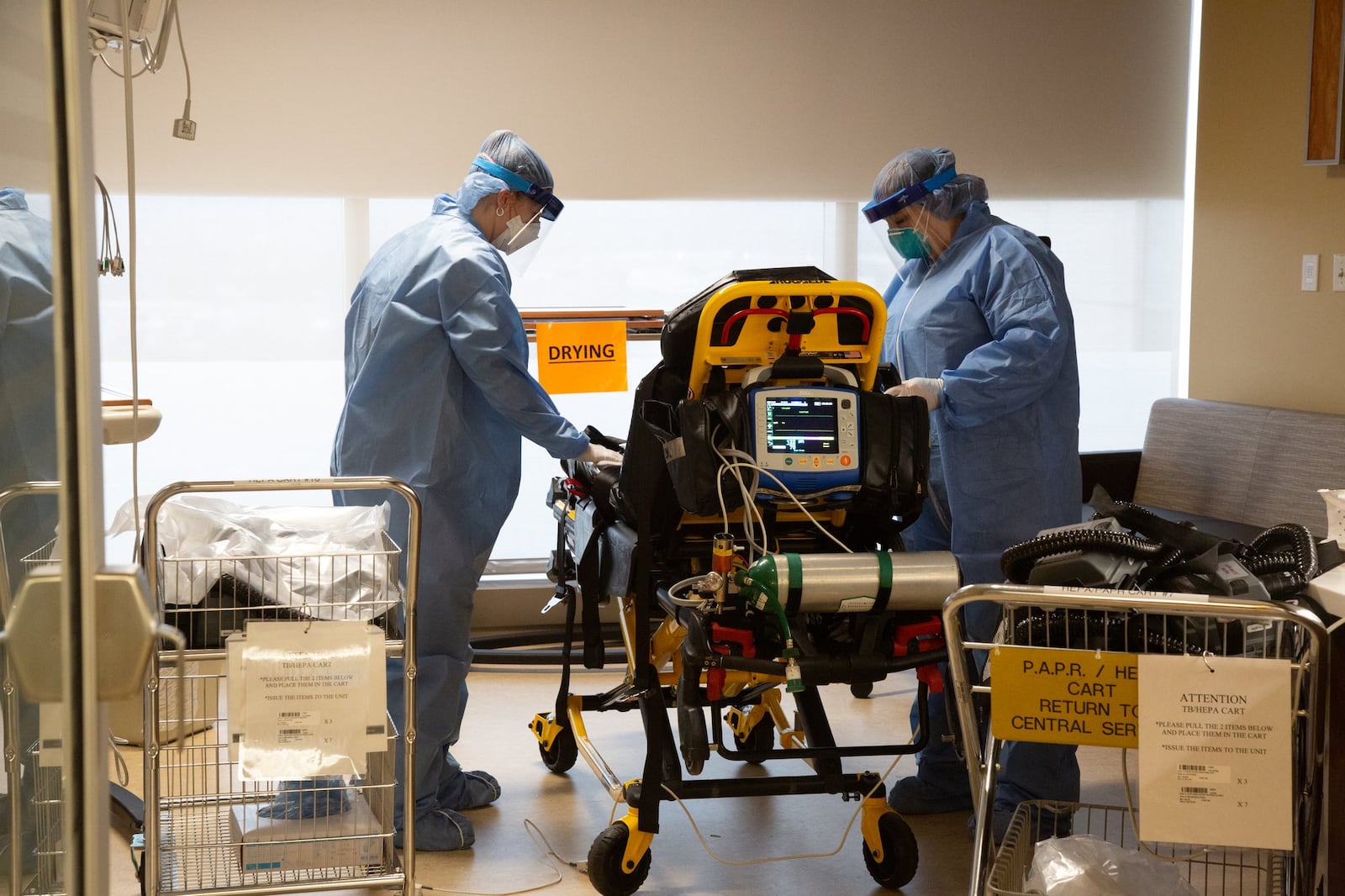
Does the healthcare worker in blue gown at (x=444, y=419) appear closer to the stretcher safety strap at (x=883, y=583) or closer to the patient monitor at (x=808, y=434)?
the patient monitor at (x=808, y=434)

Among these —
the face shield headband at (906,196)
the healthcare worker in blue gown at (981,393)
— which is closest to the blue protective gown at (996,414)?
the healthcare worker in blue gown at (981,393)

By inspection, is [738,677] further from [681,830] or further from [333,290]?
[333,290]

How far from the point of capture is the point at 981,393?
297cm

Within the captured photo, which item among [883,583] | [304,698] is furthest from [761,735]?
[304,698]

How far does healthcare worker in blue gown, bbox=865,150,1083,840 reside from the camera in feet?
9.82

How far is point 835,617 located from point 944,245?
1.26 meters

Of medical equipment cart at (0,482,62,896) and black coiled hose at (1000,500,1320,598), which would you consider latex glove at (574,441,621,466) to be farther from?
medical equipment cart at (0,482,62,896)

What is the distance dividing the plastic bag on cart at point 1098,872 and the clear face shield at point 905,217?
5.99 ft

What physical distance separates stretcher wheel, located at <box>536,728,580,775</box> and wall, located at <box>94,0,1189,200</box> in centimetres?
210

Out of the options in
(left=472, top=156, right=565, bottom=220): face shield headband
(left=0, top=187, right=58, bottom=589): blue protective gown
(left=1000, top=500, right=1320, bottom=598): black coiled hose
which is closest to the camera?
(left=0, top=187, right=58, bottom=589): blue protective gown

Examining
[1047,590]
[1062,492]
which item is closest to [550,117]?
[1062,492]

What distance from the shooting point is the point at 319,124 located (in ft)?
14.3

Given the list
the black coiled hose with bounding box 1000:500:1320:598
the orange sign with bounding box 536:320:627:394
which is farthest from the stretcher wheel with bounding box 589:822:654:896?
the orange sign with bounding box 536:320:627:394

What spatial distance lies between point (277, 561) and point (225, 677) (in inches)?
7.4
